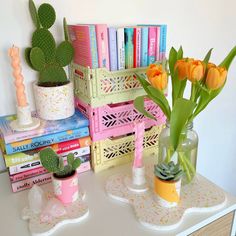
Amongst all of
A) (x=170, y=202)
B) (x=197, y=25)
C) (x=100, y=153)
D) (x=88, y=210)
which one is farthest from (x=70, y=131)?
(x=197, y=25)

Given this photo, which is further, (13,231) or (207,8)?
(207,8)

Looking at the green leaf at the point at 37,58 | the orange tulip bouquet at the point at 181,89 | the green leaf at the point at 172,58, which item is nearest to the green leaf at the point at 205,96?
the orange tulip bouquet at the point at 181,89

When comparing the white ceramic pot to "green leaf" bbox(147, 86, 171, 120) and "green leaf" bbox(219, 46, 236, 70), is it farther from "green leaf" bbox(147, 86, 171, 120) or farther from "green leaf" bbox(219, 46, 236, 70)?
"green leaf" bbox(219, 46, 236, 70)

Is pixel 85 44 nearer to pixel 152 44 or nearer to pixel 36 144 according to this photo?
pixel 152 44

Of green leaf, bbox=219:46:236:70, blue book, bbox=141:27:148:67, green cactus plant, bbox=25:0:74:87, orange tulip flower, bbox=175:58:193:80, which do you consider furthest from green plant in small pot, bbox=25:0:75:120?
green leaf, bbox=219:46:236:70

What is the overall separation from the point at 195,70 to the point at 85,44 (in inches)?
12.4

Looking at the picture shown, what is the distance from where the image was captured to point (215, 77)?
2.13 feet

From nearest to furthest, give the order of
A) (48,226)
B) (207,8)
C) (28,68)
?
1. (48,226)
2. (28,68)
3. (207,8)

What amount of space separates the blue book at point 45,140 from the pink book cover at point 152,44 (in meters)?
0.31

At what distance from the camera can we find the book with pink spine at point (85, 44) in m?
0.72

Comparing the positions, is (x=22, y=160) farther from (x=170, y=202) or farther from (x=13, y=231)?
(x=170, y=202)

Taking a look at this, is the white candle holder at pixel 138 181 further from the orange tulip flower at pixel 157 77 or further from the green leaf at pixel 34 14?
the green leaf at pixel 34 14

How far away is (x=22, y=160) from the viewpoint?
29.3 inches

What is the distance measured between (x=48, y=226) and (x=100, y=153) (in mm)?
283
